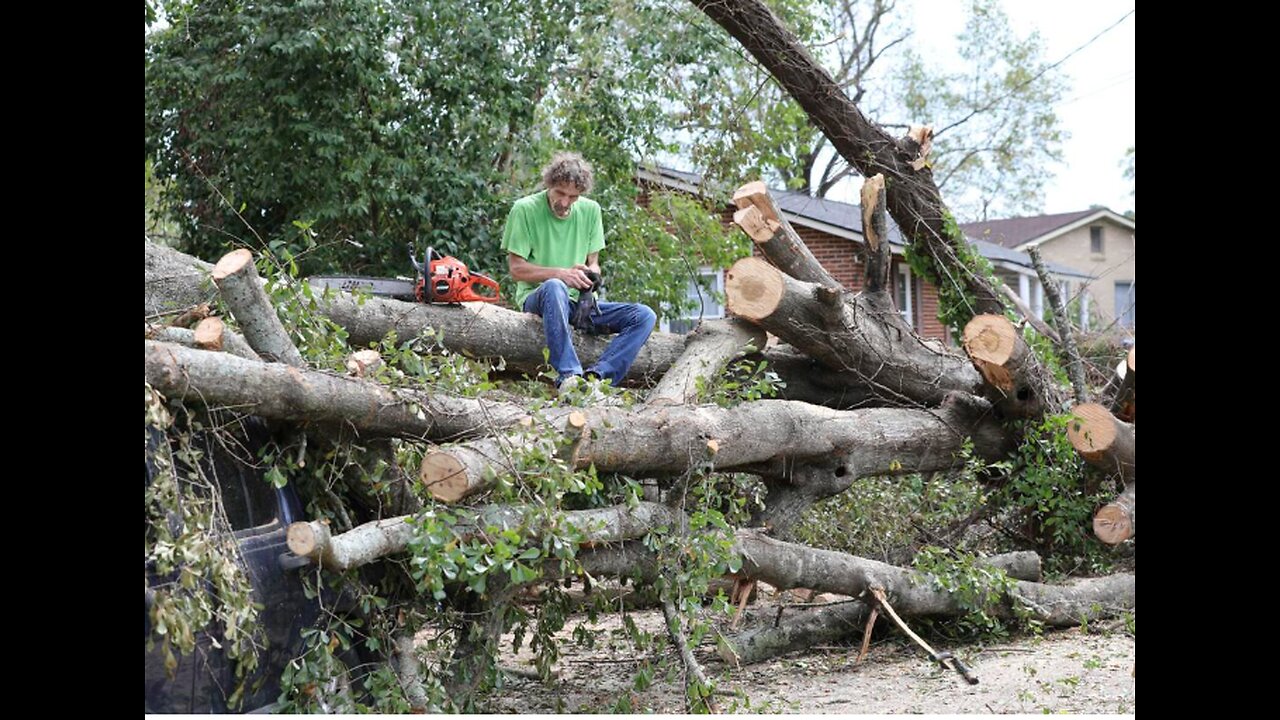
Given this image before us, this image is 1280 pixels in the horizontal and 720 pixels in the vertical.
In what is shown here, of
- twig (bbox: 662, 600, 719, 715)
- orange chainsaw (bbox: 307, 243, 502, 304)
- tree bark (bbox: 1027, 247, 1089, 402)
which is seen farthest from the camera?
tree bark (bbox: 1027, 247, 1089, 402)

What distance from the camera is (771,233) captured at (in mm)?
7945

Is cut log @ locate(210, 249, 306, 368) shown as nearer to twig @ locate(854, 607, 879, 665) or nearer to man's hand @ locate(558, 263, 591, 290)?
man's hand @ locate(558, 263, 591, 290)

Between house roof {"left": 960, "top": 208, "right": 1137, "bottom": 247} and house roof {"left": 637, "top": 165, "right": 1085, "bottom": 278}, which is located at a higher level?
house roof {"left": 960, "top": 208, "right": 1137, "bottom": 247}

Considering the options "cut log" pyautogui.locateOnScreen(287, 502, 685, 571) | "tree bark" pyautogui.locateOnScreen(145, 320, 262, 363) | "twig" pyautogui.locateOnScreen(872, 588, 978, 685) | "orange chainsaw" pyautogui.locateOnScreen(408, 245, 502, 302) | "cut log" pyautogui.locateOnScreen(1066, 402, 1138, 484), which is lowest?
"twig" pyautogui.locateOnScreen(872, 588, 978, 685)

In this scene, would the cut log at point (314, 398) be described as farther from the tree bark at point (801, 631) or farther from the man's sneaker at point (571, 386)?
the tree bark at point (801, 631)

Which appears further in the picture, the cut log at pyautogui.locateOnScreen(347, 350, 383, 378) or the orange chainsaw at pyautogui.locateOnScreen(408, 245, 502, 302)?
the orange chainsaw at pyautogui.locateOnScreen(408, 245, 502, 302)

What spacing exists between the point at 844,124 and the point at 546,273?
103 inches

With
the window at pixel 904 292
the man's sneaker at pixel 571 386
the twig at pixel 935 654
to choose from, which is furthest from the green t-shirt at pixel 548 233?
the window at pixel 904 292

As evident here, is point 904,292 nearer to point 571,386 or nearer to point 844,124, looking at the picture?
point 844,124

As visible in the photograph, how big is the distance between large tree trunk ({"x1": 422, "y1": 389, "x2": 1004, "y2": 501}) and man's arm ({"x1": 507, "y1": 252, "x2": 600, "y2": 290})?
129 centimetres

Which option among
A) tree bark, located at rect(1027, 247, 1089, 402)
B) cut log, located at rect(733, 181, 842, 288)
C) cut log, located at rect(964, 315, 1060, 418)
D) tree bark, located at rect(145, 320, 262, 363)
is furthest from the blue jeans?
tree bark, located at rect(1027, 247, 1089, 402)

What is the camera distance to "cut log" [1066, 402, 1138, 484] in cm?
801
